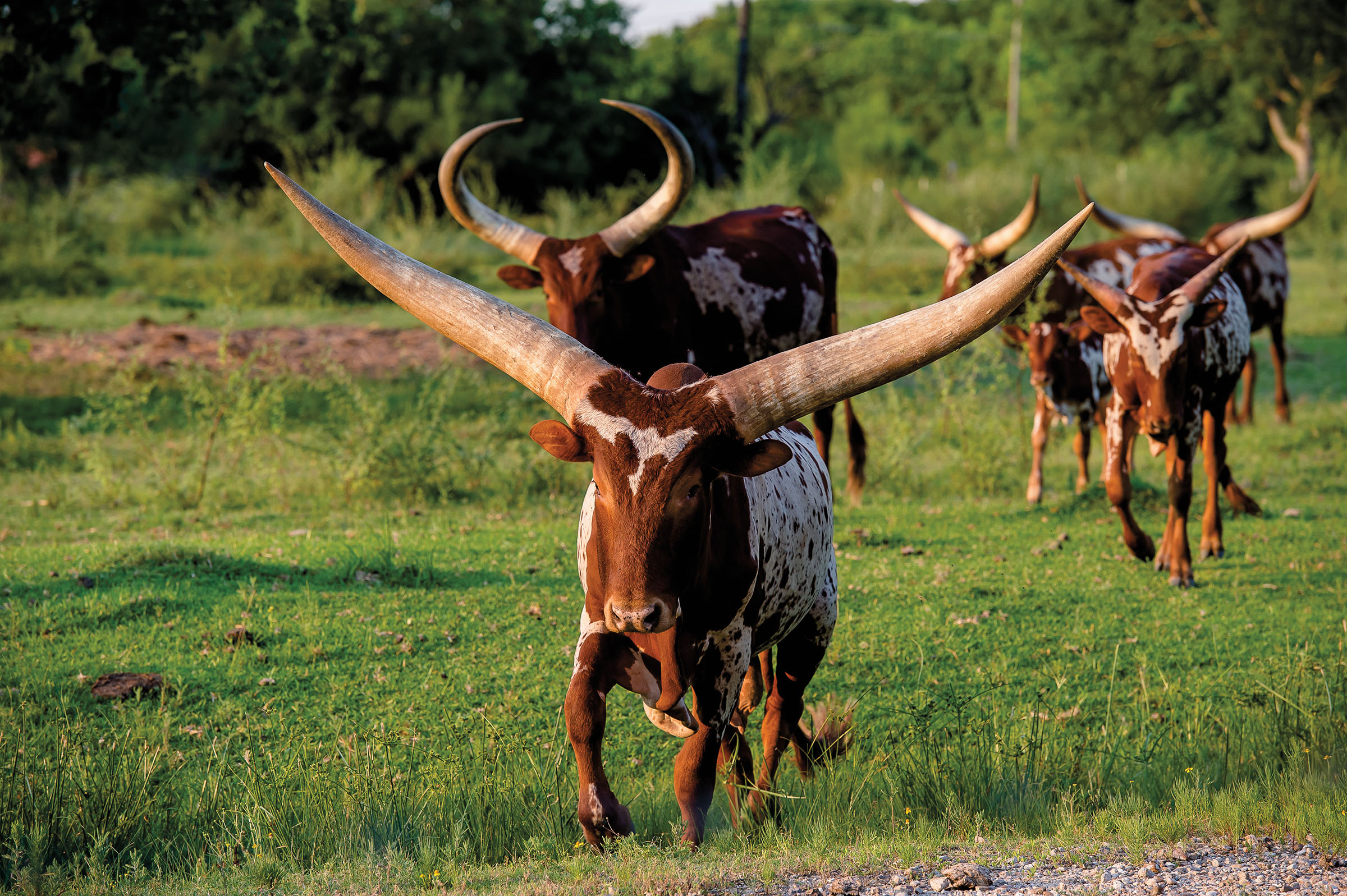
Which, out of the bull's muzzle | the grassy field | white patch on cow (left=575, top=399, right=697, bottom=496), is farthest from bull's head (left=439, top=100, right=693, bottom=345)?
the bull's muzzle

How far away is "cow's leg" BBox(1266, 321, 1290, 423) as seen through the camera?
13.4 meters

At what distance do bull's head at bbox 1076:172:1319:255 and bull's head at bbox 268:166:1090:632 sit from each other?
7889 millimetres

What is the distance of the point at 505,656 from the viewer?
253 inches

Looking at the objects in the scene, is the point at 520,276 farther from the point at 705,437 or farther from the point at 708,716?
the point at 705,437

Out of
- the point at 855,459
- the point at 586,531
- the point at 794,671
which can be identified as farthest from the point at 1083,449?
the point at 586,531

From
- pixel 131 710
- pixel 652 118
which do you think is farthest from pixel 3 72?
pixel 131 710

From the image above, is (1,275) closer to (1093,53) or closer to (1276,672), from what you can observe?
(1276,672)

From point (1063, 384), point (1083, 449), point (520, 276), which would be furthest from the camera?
point (1083, 449)

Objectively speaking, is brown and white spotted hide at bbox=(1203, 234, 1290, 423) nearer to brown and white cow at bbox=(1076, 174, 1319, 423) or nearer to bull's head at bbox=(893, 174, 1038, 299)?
brown and white cow at bbox=(1076, 174, 1319, 423)

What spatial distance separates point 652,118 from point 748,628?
4604mm

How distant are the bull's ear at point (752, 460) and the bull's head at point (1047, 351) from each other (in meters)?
6.94

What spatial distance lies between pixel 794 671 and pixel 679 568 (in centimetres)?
147

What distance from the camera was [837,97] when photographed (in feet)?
225

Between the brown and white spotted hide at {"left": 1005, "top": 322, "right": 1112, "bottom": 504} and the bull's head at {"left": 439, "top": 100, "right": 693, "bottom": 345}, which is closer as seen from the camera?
the bull's head at {"left": 439, "top": 100, "right": 693, "bottom": 345}
